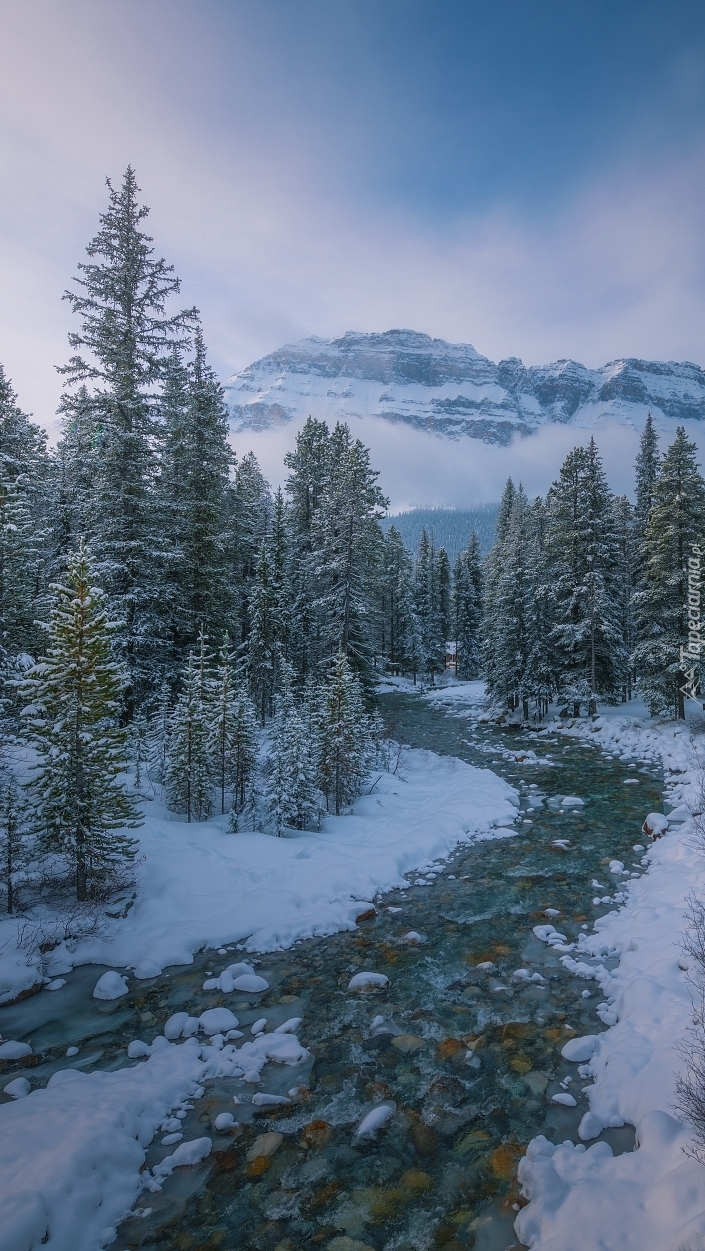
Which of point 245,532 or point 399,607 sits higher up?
point 245,532

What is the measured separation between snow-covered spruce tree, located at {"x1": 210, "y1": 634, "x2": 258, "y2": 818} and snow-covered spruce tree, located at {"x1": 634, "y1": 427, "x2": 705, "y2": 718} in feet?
66.9

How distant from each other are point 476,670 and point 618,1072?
5981 centimetres

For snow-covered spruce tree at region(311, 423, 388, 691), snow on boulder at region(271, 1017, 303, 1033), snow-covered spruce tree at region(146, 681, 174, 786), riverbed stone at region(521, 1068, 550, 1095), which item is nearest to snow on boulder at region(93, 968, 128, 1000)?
snow on boulder at region(271, 1017, 303, 1033)

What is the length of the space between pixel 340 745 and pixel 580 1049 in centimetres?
1048

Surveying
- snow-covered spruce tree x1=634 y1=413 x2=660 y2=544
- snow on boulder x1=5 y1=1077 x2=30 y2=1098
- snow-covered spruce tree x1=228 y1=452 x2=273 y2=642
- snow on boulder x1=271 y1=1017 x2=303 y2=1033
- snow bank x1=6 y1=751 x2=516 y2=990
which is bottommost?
snow bank x1=6 y1=751 x2=516 y2=990

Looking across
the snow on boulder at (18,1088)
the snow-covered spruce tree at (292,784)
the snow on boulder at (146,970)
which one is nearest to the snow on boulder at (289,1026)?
the snow on boulder at (146,970)

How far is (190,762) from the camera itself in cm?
1418

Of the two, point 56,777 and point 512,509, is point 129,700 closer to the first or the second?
point 56,777

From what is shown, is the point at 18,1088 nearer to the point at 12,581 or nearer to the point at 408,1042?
the point at 408,1042

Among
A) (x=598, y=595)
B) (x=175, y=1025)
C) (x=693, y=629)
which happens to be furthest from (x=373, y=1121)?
(x=598, y=595)

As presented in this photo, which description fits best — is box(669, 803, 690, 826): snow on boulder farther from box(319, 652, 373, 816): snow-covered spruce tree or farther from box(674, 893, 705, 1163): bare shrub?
box(319, 652, 373, 816): snow-covered spruce tree

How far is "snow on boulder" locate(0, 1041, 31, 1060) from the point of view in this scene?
6.35 m

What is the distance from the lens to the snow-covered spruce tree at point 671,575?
25.1m

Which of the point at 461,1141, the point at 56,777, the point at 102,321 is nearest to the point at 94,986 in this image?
the point at 56,777
